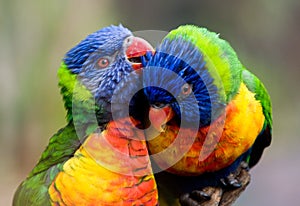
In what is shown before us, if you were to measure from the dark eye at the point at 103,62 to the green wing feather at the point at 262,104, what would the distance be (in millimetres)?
625

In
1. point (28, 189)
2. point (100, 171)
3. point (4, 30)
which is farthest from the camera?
point (4, 30)

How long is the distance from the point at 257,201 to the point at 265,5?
1.80 meters

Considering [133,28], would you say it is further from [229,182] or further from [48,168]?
[48,168]

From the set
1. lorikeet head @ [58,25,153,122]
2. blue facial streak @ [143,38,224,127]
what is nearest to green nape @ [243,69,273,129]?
blue facial streak @ [143,38,224,127]

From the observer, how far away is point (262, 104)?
216cm

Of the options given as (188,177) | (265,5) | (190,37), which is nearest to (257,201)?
(265,5)

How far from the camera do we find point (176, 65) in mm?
1712

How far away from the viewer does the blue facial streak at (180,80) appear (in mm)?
1693

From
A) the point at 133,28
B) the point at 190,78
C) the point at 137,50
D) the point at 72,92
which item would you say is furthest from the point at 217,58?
the point at 133,28

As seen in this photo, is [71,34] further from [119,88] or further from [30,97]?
[119,88]

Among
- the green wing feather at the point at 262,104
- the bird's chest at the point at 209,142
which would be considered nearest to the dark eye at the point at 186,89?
the bird's chest at the point at 209,142

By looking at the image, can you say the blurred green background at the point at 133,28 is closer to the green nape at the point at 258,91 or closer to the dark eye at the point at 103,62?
the green nape at the point at 258,91

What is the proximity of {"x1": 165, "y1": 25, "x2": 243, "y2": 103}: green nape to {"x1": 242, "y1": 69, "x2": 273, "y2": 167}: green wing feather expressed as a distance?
228 millimetres

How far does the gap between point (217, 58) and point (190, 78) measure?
0.47 feet
